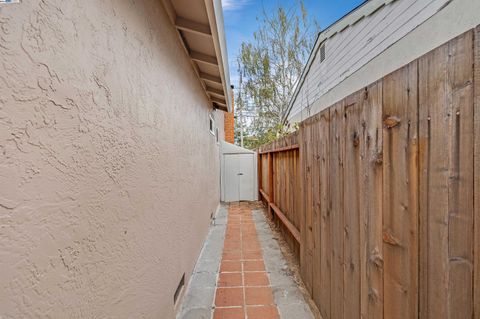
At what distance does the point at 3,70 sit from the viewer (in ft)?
2.41

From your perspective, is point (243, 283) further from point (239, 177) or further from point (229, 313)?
point (239, 177)

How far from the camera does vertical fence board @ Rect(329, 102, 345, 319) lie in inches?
80.7

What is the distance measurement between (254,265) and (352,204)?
2.47 meters

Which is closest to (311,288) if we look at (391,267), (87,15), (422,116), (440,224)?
(391,267)

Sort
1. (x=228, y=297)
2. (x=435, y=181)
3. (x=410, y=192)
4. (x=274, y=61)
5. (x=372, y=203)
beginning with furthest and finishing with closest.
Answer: (x=274, y=61), (x=228, y=297), (x=372, y=203), (x=410, y=192), (x=435, y=181)

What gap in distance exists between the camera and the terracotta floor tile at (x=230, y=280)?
3.30 meters

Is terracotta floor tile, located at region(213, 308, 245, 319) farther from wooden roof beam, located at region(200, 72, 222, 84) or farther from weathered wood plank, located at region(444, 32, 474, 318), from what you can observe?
wooden roof beam, located at region(200, 72, 222, 84)

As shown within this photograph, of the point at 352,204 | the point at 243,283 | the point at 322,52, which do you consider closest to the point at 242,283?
the point at 243,283

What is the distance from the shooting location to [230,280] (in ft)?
11.2

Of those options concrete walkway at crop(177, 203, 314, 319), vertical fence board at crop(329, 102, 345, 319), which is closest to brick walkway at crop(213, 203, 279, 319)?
concrete walkway at crop(177, 203, 314, 319)

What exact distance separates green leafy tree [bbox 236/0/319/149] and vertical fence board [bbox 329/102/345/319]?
8.47 meters

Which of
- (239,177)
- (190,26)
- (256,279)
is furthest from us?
(239,177)

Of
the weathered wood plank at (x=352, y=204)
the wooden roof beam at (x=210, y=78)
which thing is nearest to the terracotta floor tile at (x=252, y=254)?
the weathered wood plank at (x=352, y=204)

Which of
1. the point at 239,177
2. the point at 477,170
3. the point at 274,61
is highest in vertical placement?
the point at 274,61
